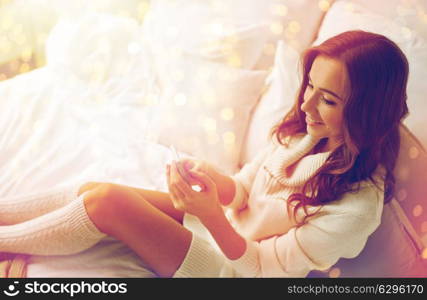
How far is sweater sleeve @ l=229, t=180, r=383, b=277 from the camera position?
2.58ft

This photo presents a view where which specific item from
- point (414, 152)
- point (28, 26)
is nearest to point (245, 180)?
point (414, 152)

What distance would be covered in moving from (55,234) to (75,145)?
0.41 m

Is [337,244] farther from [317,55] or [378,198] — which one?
[317,55]

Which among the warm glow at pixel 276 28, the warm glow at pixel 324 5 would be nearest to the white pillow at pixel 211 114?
the warm glow at pixel 276 28

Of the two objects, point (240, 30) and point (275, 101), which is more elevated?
point (240, 30)

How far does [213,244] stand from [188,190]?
238mm

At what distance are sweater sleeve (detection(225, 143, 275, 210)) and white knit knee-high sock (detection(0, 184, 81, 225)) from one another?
38 cm

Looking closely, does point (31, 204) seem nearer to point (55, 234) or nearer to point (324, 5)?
point (55, 234)

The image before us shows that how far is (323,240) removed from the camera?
80 centimetres

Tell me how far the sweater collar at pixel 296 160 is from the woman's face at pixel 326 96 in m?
0.06

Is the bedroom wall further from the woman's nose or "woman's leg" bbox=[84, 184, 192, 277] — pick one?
the woman's nose

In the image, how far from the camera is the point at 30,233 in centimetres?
88

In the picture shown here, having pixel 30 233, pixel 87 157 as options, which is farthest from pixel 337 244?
pixel 87 157

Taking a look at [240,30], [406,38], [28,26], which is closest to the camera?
[406,38]
